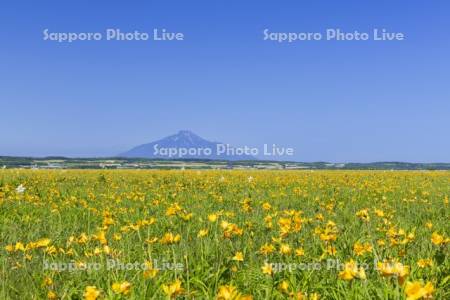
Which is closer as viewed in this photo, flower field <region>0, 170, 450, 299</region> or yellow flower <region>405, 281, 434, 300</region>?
yellow flower <region>405, 281, 434, 300</region>

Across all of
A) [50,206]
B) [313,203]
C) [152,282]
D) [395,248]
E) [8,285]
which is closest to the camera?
[152,282]

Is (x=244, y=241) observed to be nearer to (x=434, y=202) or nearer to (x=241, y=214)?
(x=241, y=214)

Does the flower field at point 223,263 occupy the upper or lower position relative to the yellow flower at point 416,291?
lower

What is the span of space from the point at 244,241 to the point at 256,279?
1.57 meters

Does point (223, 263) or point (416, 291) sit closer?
point (416, 291)

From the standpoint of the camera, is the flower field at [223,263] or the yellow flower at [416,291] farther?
the flower field at [223,263]

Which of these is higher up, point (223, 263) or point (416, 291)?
point (416, 291)

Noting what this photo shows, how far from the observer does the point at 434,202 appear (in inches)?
441

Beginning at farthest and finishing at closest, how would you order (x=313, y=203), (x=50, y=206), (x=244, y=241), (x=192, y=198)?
1. (x=192, y=198)
2. (x=313, y=203)
3. (x=50, y=206)
4. (x=244, y=241)

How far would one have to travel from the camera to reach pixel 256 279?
4094 mm

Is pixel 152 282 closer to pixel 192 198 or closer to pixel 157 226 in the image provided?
pixel 157 226

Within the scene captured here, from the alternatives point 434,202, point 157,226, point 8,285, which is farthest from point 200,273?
point 434,202

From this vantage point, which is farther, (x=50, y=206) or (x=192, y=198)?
(x=192, y=198)

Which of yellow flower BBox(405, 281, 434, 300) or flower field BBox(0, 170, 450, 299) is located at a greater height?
yellow flower BBox(405, 281, 434, 300)
